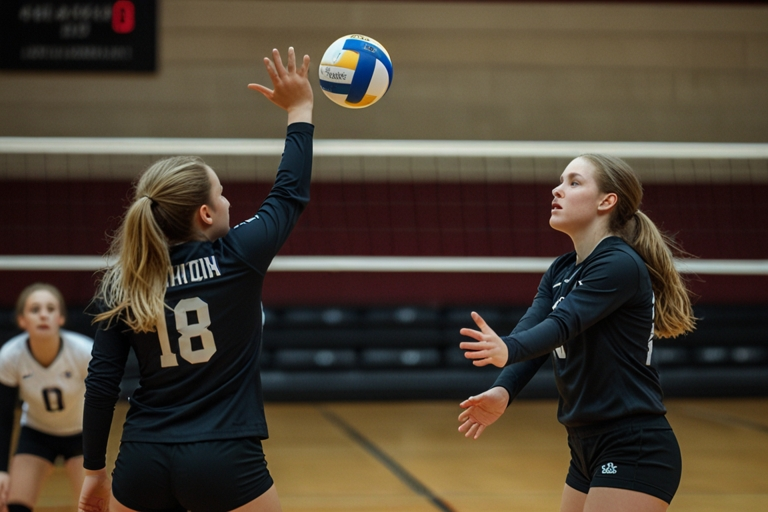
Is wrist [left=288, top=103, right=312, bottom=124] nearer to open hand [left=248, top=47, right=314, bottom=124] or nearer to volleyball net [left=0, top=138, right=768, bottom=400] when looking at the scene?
open hand [left=248, top=47, right=314, bottom=124]

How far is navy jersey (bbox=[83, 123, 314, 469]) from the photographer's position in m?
1.96

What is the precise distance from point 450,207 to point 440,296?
3.11 ft

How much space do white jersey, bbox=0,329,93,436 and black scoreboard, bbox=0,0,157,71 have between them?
16.9 ft

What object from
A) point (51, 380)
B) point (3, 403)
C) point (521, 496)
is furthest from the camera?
point (521, 496)

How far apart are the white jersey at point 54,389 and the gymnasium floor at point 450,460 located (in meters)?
0.83

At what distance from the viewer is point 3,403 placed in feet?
10.9

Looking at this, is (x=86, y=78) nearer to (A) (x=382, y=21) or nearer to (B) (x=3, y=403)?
(A) (x=382, y=21)

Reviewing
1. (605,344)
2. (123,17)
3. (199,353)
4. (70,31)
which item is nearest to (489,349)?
(605,344)

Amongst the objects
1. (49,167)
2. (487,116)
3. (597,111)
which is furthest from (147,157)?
(597,111)

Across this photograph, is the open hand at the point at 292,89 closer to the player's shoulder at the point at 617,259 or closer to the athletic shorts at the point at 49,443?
the player's shoulder at the point at 617,259

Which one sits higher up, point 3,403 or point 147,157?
point 147,157

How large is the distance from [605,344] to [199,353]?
1073 mm

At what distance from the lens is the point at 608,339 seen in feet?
7.55

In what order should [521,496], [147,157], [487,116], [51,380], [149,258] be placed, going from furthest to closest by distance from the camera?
[487,116] < [147,157] < [521,496] < [51,380] < [149,258]
